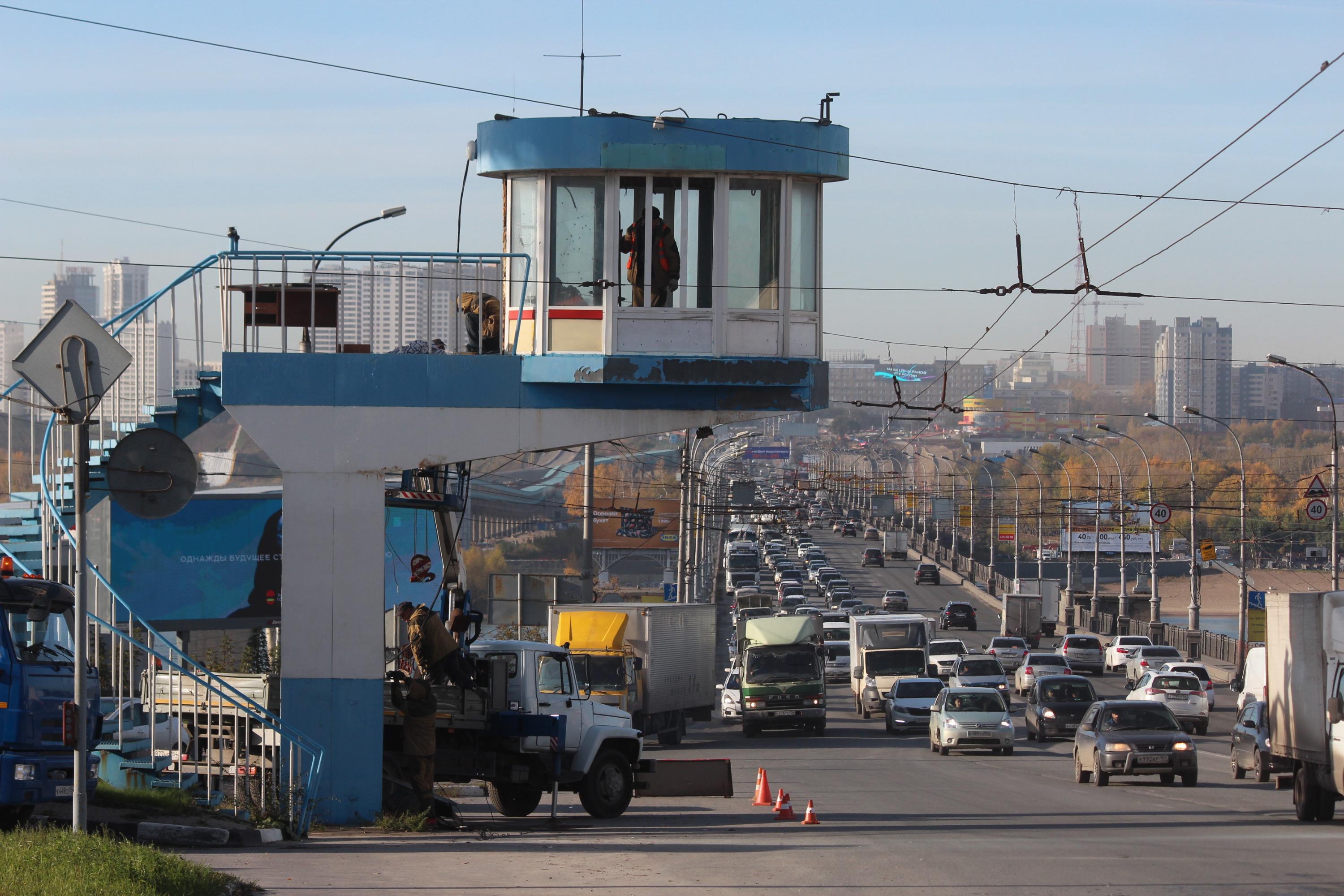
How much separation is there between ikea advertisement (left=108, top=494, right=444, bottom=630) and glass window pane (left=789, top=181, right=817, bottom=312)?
31.6 metres

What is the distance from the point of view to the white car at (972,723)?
31.1 metres

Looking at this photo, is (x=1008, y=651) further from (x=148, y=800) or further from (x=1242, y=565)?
(x=148, y=800)

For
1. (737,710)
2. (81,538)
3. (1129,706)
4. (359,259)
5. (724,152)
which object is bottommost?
(737,710)

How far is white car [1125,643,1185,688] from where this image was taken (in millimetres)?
49969

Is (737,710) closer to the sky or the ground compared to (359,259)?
closer to the ground

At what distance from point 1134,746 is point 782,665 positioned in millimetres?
16058

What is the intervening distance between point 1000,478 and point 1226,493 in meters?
68.3

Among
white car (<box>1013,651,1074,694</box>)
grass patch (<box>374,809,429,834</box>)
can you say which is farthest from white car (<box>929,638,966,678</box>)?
grass patch (<box>374,809,429,834</box>)

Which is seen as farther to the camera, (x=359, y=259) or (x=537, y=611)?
(x=537, y=611)

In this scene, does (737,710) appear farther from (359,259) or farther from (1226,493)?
(1226,493)

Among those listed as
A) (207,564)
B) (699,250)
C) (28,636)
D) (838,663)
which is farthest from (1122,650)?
(28,636)

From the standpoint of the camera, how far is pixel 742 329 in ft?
52.0

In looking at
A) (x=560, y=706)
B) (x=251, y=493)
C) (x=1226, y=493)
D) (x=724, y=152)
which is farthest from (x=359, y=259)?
(x=1226, y=493)

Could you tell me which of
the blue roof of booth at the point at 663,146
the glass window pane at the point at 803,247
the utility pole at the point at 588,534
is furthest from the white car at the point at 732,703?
the blue roof of booth at the point at 663,146
